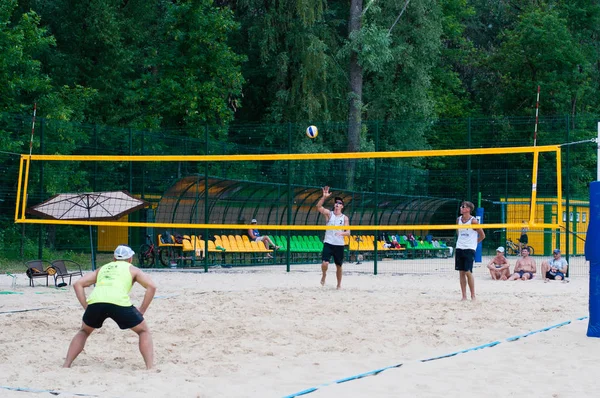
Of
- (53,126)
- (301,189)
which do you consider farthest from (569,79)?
(53,126)

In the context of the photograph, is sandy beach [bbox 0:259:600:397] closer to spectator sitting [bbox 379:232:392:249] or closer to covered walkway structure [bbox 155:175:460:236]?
covered walkway structure [bbox 155:175:460:236]

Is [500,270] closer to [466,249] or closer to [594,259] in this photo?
[466,249]

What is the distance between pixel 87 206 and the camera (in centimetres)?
1543

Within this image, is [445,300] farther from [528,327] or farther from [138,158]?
[138,158]

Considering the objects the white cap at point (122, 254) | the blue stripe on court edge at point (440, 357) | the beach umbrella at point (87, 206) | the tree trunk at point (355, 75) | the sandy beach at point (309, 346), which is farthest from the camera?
the tree trunk at point (355, 75)

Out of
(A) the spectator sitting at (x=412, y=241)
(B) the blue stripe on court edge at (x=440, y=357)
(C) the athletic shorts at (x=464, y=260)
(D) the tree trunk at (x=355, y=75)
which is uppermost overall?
(D) the tree trunk at (x=355, y=75)

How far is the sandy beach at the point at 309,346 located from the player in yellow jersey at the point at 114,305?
18 centimetres

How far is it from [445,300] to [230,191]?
8177 mm

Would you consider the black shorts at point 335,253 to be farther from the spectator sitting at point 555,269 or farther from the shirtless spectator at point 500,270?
the spectator sitting at point 555,269

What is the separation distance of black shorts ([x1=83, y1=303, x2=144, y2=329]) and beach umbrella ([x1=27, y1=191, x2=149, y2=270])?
29.5 ft

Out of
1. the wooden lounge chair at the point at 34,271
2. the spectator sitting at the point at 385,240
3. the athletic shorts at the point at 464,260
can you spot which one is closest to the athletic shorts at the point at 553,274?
the athletic shorts at the point at 464,260

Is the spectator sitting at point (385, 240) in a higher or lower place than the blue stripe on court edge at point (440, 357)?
higher

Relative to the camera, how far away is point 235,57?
2753cm

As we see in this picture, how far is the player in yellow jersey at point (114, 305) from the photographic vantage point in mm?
6449
